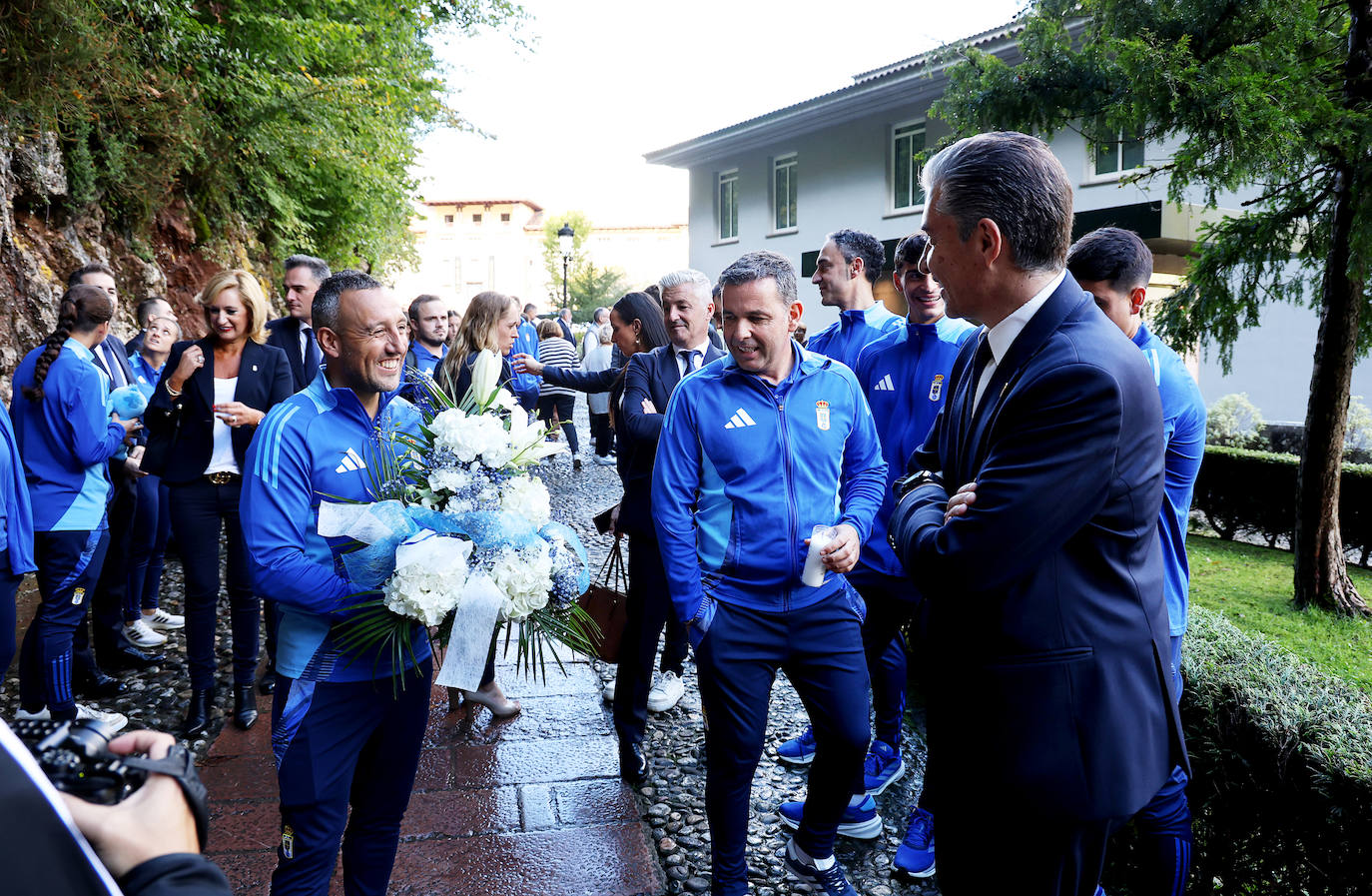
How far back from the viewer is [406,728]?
2.68 metres

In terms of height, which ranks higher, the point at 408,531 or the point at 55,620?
the point at 408,531

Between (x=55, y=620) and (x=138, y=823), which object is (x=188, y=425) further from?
(x=138, y=823)

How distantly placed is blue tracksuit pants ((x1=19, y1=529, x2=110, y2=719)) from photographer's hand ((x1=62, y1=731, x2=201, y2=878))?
3934mm

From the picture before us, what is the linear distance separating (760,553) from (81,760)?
220cm

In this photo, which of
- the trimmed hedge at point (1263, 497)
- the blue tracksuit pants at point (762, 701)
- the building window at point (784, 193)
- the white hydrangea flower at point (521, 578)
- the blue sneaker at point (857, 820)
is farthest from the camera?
the building window at point (784, 193)

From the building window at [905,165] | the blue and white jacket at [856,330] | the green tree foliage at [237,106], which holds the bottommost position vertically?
the blue and white jacket at [856,330]

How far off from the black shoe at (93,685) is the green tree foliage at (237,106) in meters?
5.48

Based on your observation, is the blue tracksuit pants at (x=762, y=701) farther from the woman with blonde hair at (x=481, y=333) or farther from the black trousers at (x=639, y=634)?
the woman with blonde hair at (x=481, y=333)

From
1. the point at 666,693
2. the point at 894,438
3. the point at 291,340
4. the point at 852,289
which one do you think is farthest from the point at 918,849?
the point at 291,340

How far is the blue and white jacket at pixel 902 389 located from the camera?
3.91 metres

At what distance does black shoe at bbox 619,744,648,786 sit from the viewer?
164 inches

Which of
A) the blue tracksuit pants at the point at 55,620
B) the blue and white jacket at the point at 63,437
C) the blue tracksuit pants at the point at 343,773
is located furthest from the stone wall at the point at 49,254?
the blue tracksuit pants at the point at 343,773

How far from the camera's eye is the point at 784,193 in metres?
22.7

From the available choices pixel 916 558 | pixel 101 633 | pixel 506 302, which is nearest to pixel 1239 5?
pixel 506 302
